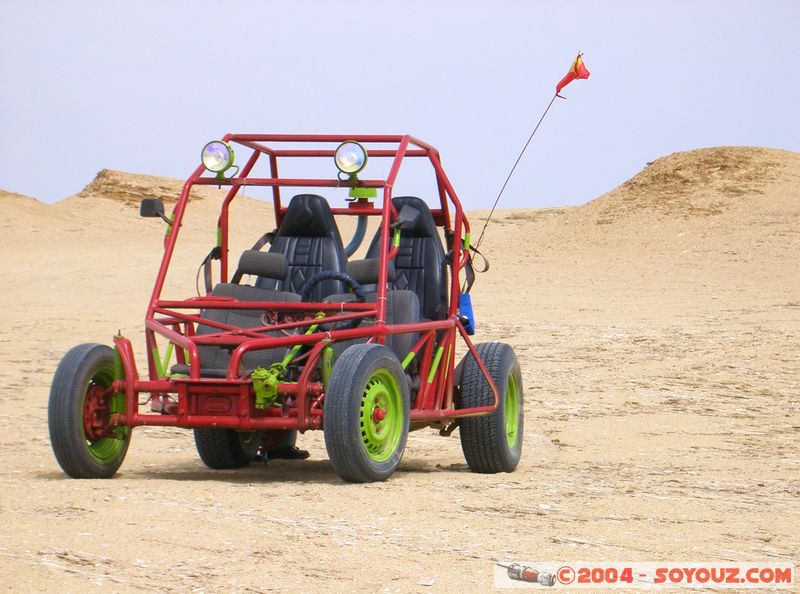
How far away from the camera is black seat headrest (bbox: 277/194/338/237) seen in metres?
9.54

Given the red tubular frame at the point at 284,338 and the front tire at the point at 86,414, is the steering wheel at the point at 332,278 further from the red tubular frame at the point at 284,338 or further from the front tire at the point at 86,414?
the front tire at the point at 86,414

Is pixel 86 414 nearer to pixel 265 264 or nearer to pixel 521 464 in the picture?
pixel 265 264

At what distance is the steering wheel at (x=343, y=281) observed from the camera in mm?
8602

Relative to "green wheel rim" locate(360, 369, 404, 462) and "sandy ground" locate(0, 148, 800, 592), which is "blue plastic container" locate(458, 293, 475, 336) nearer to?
"sandy ground" locate(0, 148, 800, 592)

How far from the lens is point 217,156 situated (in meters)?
8.93

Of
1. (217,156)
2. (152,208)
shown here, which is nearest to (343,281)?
(217,156)

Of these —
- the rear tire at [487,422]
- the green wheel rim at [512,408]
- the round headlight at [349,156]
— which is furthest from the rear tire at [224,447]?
the round headlight at [349,156]

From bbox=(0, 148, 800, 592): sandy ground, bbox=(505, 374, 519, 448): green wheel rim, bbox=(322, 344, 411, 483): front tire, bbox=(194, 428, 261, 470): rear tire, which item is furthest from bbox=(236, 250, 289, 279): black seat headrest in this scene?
bbox=(505, 374, 519, 448): green wheel rim

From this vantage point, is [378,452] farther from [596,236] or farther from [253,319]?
[596,236]

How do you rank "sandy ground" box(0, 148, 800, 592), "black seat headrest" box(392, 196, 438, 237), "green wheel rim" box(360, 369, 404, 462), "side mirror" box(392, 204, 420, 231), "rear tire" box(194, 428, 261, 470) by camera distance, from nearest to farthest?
"sandy ground" box(0, 148, 800, 592) → "green wheel rim" box(360, 369, 404, 462) → "side mirror" box(392, 204, 420, 231) → "rear tire" box(194, 428, 261, 470) → "black seat headrest" box(392, 196, 438, 237)

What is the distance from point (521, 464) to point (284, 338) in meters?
2.83

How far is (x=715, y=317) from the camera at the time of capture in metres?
21.6

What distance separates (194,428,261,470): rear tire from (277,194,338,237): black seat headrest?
136 cm

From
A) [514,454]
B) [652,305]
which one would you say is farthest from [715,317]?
[514,454]
